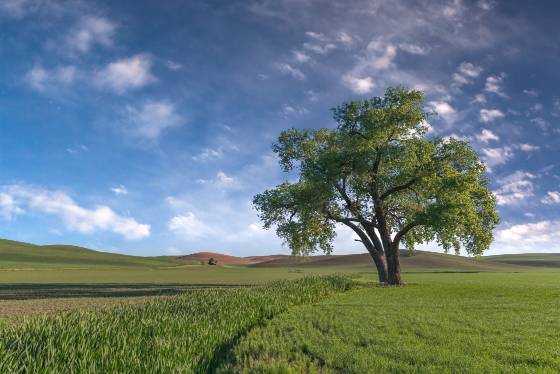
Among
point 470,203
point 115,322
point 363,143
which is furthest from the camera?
point 363,143

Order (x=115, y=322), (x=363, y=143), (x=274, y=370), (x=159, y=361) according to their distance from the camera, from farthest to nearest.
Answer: (x=363, y=143), (x=115, y=322), (x=274, y=370), (x=159, y=361)

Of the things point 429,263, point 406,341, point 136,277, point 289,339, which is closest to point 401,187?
point 406,341

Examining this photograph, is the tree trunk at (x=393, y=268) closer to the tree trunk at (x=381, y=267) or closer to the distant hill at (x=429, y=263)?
the tree trunk at (x=381, y=267)

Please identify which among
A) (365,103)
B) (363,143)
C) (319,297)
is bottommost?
(319,297)

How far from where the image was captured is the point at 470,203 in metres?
36.5

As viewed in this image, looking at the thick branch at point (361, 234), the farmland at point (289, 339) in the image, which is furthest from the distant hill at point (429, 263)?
the farmland at point (289, 339)

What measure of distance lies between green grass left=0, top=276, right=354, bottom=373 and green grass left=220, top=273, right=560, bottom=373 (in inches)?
34.5

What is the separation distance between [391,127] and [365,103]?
12.0 ft

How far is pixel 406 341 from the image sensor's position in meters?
13.0

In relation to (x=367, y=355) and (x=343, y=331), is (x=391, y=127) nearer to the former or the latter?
(x=343, y=331)

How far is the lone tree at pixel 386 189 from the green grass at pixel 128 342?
23.3 meters

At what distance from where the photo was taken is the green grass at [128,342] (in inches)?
341

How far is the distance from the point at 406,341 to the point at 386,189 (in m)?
29.2

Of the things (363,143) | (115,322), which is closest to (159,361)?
(115,322)
